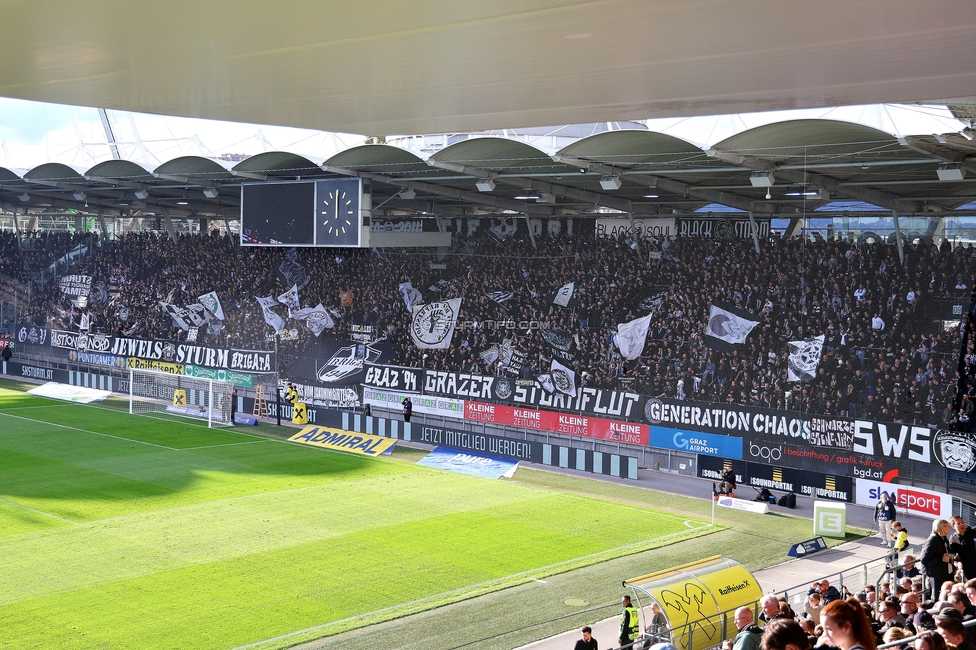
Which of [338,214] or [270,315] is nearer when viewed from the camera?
[338,214]

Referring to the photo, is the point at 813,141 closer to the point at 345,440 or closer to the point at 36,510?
the point at 345,440

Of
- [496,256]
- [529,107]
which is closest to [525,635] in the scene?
[529,107]

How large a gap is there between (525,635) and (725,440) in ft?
43.1

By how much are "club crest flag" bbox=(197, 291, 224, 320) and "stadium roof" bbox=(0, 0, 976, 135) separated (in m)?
39.2

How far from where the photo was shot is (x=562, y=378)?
32.2m

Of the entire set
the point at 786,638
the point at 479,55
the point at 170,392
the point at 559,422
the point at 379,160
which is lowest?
the point at 170,392

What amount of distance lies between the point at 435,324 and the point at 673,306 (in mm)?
9377

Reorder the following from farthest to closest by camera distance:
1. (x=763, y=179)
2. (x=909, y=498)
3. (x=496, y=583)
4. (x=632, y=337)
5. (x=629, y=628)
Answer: (x=632, y=337), (x=763, y=179), (x=909, y=498), (x=496, y=583), (x=629, y=628)

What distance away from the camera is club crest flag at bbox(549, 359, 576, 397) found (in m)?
31.8

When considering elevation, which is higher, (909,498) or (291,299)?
(291,299)

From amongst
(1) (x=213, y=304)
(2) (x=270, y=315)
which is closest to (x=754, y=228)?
(2) (x=270, y=315)

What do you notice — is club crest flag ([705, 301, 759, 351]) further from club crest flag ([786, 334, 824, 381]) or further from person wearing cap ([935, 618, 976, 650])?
person wearing cap ([935, 618, 976, 650])

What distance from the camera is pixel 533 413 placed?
3102 centimetres

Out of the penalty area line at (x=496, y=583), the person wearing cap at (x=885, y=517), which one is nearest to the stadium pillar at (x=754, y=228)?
the person wearing cap at (x=885, y=517)
